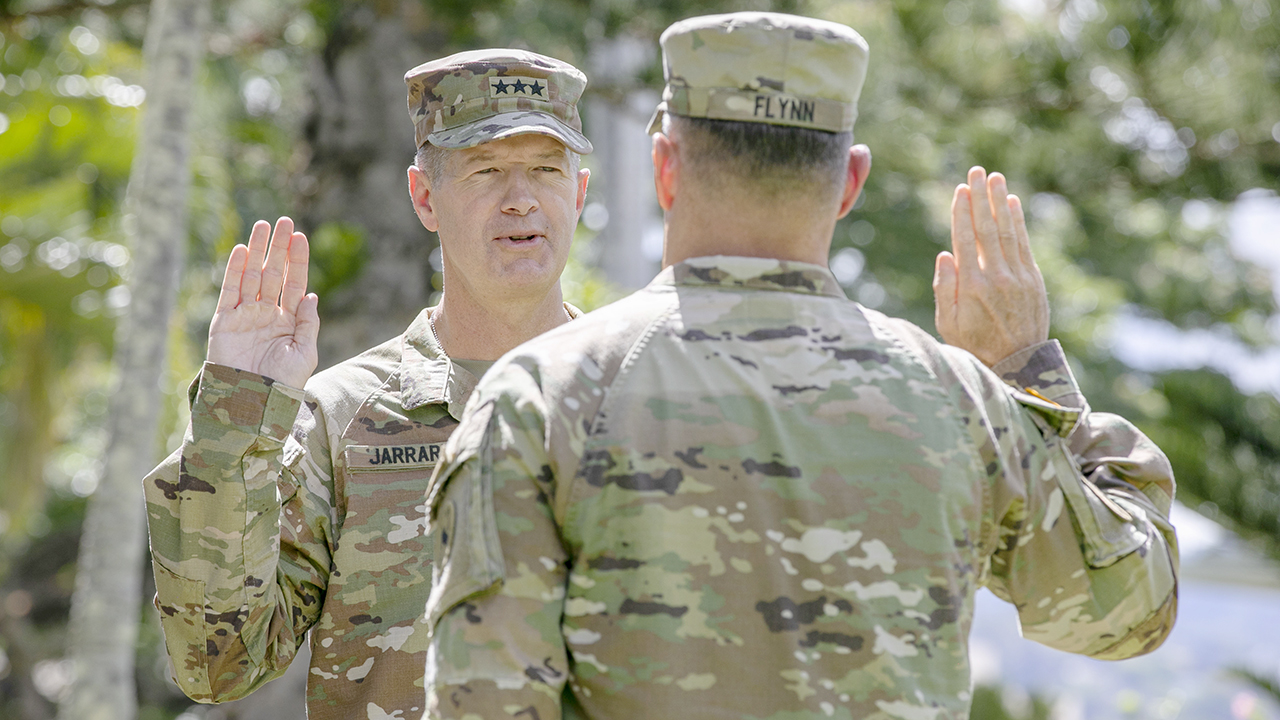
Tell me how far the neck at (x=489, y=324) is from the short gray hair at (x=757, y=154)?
79 cm

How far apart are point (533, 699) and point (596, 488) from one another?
0.22 metres

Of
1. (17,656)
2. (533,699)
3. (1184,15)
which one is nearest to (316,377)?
(533,699)

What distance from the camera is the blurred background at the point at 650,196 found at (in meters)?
5.79

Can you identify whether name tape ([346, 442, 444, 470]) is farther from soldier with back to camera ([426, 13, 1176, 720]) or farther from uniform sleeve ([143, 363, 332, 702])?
soldier with back to camera ([426, 13, 1176, 720])

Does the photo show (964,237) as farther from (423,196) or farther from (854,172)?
(423,196)

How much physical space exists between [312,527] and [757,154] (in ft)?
3.18

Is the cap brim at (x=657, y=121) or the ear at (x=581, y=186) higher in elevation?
the cap brim at (x=657, y=121)

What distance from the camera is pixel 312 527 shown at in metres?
1.90

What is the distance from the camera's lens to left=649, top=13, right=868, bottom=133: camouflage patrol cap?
137 centimetres

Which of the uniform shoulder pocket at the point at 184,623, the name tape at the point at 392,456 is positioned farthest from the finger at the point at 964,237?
the uniform shoulder pocket at the point at 184,623

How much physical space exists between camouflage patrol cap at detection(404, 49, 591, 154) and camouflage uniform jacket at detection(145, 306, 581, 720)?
359mm

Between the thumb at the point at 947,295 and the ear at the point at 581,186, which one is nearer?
the thumb at the point at 947,295

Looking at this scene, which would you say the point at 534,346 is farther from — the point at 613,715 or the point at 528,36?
the point at 528,36

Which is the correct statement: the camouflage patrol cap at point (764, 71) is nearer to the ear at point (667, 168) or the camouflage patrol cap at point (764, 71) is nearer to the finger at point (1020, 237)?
the ear at point (667, 168)
